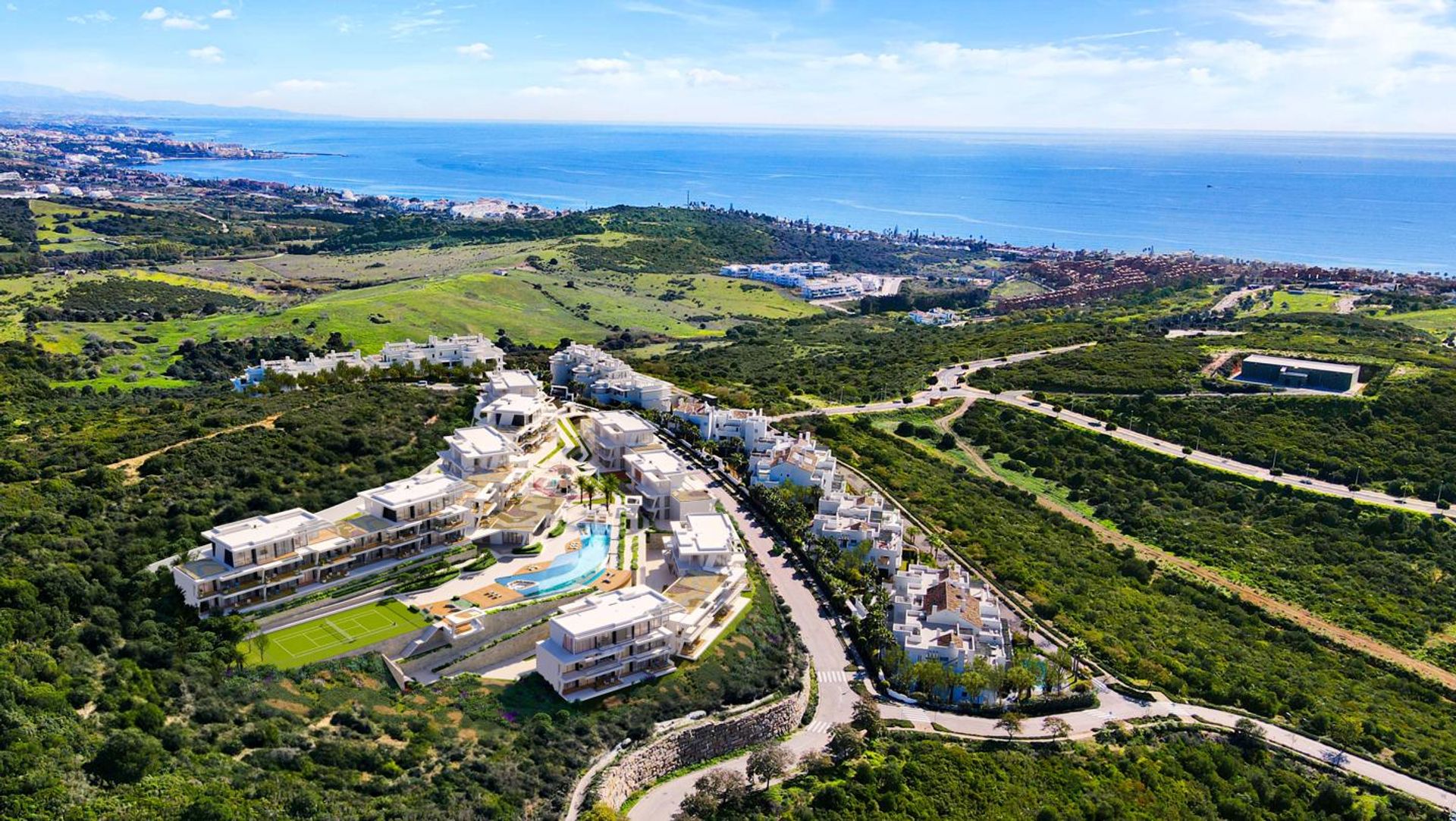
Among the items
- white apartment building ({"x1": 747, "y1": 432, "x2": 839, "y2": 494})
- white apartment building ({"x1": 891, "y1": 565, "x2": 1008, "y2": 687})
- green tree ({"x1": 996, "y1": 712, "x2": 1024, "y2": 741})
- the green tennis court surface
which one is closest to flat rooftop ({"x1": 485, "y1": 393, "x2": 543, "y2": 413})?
white apartment building ({"x1": 747, "y1": 432, "x2": 839, "y2": 494})

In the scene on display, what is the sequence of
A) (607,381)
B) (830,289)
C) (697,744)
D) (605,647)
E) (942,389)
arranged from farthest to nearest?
(830,289)
(942,389)
(607,381)
(605,647)
(697,744)

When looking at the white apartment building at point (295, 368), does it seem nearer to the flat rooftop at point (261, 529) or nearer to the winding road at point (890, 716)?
the flat rooftop at point (261, 529)

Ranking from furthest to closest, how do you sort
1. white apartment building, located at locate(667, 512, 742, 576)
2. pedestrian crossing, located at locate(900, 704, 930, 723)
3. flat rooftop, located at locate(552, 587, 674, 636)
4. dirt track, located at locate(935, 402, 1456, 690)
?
dirt track, located at locate(935, 402, 1456, 690) → white apartment building, located at locate(667, 512, 742, 576) → pedestrian crossing, located at locate(900, 704, 930, 723) → flat rooftop, located at locate(552, 587, 674, 636)

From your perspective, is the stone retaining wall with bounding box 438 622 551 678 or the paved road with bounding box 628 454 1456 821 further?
the stone retaining wall with bounding box 438 622 551 678

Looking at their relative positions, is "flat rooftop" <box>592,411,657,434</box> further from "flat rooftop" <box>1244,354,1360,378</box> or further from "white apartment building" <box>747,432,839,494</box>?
"flat rooftop" <box>1244,354,1360,378</box>

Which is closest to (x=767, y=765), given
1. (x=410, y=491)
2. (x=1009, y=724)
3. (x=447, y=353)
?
(x=1009, y=724)

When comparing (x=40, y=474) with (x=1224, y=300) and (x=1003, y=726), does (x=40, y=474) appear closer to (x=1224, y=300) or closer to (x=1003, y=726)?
(x=1003, y=726)

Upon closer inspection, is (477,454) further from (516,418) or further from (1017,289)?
(1017,289)
